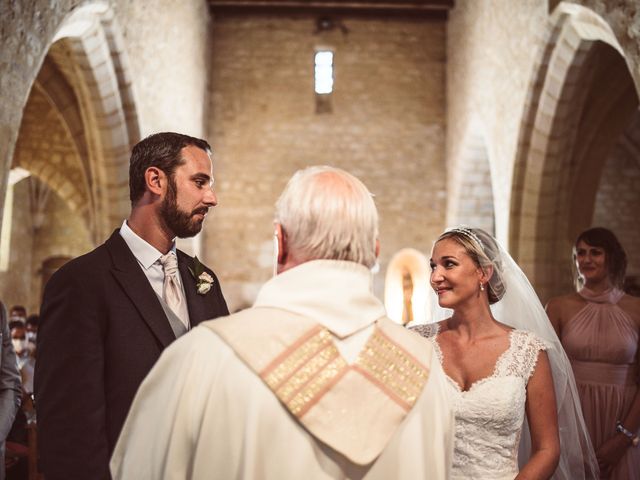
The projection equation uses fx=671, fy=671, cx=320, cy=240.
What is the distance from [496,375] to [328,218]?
107 cm

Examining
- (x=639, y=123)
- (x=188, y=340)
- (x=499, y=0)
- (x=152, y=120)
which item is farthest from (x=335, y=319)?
(x=639, y=123)

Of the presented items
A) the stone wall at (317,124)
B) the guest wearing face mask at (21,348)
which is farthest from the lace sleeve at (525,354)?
the stone wall at (317,124)

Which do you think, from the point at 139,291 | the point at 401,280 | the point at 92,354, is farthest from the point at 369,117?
the point at 92,354

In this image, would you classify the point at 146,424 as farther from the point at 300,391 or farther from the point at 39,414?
the point at 39,414

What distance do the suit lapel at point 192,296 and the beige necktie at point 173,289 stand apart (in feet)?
0.05

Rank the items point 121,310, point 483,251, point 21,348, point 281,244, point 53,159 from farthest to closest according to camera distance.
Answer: point 53,159 < point 21,348 < point 483,251 < point 121,310 < point 281,244

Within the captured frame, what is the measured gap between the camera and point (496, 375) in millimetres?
2012

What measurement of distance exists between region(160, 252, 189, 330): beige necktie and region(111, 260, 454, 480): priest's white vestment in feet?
2.40

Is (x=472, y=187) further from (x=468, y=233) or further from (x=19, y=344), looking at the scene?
(x=468, y=233)

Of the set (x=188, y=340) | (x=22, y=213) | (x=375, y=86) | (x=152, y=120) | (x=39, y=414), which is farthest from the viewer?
(x=22, y=213)

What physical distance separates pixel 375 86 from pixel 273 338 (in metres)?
9.35

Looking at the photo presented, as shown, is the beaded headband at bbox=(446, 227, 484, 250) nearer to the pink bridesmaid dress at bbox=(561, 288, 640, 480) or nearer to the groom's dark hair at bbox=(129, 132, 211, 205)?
the groom's dark hair at bbox=(129, 132, 211, 205)

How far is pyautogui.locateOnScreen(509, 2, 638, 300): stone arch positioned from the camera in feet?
19.0

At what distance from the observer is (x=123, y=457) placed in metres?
1.15
